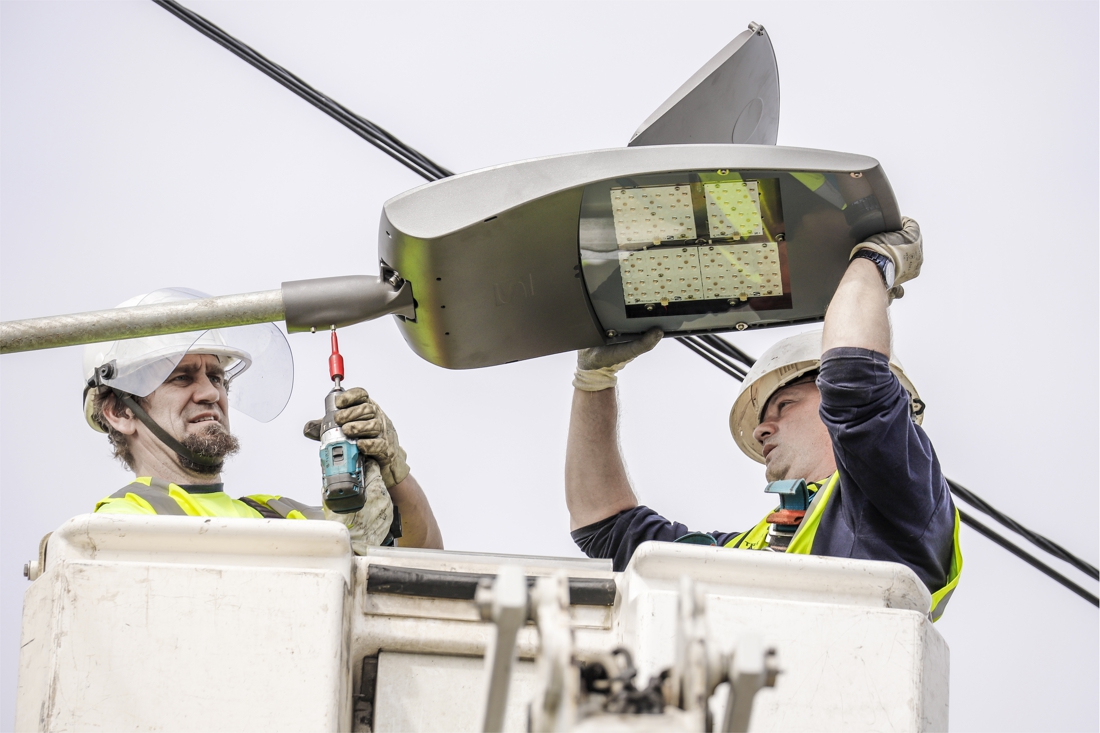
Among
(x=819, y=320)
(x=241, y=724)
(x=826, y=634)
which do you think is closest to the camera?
(x=241, y=724)

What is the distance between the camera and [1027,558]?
5.11m

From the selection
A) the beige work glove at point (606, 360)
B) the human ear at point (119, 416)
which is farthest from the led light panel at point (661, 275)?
the human ear at point (119, 416)

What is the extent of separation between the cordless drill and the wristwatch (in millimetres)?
1262

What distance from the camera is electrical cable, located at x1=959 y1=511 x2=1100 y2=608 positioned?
5.10 m

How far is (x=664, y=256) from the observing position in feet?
9.61

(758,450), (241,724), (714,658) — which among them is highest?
(758,450)

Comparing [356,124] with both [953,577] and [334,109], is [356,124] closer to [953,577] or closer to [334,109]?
[334,109]

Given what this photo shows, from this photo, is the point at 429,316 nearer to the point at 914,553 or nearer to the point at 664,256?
the point at 664,256

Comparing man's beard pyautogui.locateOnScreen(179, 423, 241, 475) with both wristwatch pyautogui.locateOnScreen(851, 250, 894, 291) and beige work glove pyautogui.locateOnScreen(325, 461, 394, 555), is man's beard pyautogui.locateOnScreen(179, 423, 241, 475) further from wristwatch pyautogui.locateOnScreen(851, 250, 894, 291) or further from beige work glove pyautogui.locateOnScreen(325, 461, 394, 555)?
wristwatch pyautogui.locateOnScreen(851, 250, 894, 291)

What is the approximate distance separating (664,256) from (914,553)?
910mm

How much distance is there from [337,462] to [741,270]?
1.08 meters

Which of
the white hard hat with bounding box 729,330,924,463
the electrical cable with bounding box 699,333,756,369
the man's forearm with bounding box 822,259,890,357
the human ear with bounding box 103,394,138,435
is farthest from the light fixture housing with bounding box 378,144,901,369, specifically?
the electrical cable with bounding box 699,333,756,369

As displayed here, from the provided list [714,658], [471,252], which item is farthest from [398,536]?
[714,658]

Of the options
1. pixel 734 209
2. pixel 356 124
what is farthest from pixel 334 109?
pixel 734 209
